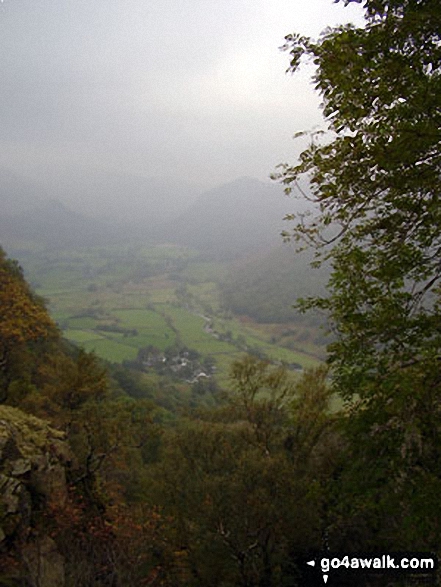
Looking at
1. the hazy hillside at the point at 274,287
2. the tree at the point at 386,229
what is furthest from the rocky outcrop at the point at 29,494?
the hazy hillside at the point at 274,287

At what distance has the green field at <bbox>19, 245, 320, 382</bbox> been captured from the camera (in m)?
84.2

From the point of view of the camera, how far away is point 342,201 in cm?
536

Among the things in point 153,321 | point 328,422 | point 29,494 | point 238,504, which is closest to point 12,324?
point 29,494

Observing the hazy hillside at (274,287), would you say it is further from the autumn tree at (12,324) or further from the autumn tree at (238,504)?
the autumn tree at (238,504)

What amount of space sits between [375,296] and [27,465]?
33.2 feet

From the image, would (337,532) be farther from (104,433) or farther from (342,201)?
(342,201)

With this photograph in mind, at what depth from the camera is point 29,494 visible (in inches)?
387

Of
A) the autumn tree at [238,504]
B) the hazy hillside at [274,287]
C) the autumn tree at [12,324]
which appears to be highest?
the hazy hillside at [274,287]

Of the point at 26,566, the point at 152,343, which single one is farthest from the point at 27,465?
the point at 152,343

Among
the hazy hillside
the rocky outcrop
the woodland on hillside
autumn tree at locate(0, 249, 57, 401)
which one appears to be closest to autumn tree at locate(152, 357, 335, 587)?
the woodland on hillside

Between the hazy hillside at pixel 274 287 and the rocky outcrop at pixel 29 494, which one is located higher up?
the hazy hillside at pixel 274 287

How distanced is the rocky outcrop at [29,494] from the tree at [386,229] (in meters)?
6.84

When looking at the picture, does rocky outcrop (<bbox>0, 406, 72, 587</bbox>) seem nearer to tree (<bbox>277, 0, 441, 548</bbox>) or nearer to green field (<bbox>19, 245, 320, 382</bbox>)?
tree (<bbox>277, 0, 441, 548</bbox>)

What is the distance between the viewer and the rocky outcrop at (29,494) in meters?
7.77
